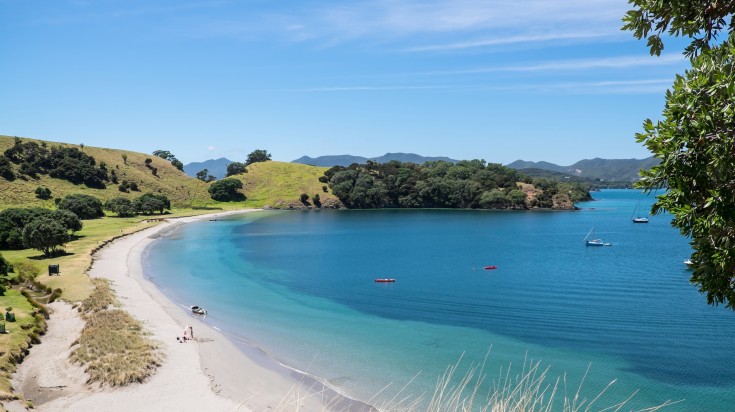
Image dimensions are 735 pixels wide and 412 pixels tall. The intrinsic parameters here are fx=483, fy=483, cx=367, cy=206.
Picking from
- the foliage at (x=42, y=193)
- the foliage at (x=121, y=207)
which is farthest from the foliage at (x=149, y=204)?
the foliage at (x=42, y=193)

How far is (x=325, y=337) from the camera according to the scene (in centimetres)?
3694

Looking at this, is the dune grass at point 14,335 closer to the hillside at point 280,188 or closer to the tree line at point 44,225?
the tree line at point 44,225

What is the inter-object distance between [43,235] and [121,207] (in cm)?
6147

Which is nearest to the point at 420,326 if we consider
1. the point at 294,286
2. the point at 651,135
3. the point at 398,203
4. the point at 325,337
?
the point at 325,337

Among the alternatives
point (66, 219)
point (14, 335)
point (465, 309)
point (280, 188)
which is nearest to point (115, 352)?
point (14, 335)

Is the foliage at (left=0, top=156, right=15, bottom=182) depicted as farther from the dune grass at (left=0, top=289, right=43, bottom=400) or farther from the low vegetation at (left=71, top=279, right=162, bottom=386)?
the low vegetation at (left=71, top=279, right=162, bottom=386)

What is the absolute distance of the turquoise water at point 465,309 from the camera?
2945cm

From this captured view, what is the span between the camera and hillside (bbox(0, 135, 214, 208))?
11288 cm

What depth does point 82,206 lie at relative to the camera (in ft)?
350

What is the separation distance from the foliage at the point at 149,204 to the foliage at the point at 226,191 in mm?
35472

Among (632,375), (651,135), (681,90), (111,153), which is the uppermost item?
(111,153)

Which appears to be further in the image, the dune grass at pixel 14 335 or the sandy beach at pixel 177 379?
the dune grass at pixel 14 335

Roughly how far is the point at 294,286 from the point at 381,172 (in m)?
142

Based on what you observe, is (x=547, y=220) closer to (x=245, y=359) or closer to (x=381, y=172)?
(x=381, y=172)
